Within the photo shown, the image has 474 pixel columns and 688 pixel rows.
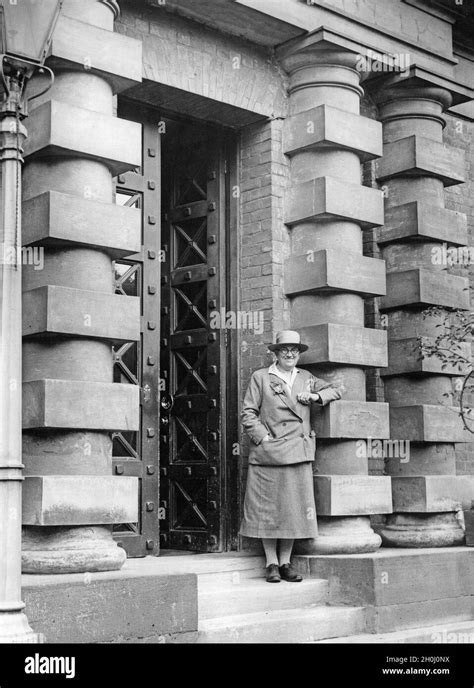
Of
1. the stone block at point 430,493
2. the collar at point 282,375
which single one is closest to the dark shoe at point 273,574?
the collar at point 282,375

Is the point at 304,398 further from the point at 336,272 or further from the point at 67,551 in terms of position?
the point at 67,551

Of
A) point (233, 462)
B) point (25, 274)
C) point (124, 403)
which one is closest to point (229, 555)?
point (233, 462)

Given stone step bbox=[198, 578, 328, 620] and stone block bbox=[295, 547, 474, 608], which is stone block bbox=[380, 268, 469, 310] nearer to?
stone block bbox=[295, 547, 474, 608]

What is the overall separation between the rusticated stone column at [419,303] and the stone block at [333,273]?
0.62 meters

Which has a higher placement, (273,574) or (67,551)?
(67,551)

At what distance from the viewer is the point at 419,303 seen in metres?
9.81

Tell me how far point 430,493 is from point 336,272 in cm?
224

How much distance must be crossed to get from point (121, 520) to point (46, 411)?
0.96 meters

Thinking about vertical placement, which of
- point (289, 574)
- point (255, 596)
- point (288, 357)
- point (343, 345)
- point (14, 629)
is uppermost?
point (343, 345)

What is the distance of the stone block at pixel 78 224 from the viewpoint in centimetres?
724

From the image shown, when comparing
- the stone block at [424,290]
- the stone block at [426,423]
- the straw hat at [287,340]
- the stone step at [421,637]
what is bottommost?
the stone step at [421,637]

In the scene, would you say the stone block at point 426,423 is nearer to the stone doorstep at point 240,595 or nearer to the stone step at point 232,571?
the stone doorstep at point 240,595

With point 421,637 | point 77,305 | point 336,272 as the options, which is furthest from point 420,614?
point 77,305

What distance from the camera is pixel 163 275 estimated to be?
10.1m
